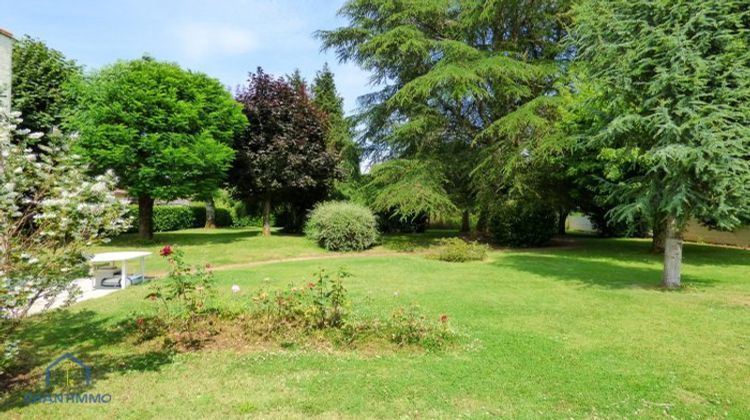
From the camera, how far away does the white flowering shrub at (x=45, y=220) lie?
3250 millimetres

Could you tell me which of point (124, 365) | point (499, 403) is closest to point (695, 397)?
point (499, 403)

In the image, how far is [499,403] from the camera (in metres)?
3.31

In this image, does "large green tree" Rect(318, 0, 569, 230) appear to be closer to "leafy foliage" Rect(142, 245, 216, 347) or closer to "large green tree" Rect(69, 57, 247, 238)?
"large green tree" Rect(69, 57, 247, 238)

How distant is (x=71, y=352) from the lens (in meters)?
4.36

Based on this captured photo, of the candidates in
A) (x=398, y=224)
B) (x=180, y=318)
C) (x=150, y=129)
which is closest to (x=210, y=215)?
(x=398, y=224)

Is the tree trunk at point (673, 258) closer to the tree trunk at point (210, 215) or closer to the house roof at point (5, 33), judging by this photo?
the house roof at point (5, 33)

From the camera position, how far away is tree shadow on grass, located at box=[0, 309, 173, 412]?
353cm

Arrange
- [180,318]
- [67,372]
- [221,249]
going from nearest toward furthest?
[67,372] → [180,318] → [221,249]

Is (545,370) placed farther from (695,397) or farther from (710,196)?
(710,196)

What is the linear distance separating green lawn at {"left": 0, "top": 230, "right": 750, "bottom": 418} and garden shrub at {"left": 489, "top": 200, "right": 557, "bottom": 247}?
8.17 meters

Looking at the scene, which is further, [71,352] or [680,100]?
[680,100]

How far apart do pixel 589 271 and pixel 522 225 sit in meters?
6.02

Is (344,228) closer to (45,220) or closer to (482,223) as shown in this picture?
(482,223)

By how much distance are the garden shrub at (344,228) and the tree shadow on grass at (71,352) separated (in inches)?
360
